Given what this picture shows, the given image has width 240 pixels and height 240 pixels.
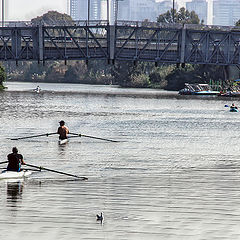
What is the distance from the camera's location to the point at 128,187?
3284 cm

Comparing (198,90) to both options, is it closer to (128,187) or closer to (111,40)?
(111,40)

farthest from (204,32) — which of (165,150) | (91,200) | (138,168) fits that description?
(91,200)

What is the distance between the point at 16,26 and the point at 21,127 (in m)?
63.1

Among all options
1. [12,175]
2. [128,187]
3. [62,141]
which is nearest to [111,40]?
[62,141]

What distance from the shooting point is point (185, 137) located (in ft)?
194

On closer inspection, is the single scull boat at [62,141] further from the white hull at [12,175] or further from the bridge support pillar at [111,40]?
the bridge support pillar at [111,40]

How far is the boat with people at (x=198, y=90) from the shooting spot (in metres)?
161

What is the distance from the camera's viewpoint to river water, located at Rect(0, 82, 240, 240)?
81.0 ft

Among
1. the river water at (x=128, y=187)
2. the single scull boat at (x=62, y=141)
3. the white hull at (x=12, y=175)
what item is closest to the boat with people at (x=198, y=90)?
the river water at (x=128, y=187)

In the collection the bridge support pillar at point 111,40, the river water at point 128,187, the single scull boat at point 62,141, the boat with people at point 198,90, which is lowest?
the boat with people at point 198,90

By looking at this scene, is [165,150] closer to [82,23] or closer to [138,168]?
[138,168]

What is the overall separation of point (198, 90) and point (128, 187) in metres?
135

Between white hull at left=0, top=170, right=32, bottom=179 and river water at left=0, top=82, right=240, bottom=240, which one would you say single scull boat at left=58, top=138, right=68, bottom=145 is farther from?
white hull at left=0, top=170, right=32, bottom=179

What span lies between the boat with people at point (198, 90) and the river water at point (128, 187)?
311ft
